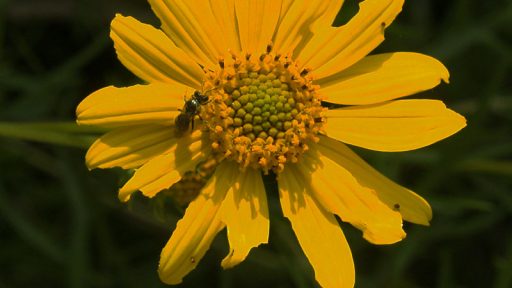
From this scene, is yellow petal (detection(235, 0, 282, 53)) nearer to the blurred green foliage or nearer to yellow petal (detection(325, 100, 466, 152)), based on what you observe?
yellow petal (detection(325, 100, 466, 152))

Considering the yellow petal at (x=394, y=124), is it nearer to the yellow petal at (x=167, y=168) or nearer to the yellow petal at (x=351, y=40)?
the yellow petal at (x=351, y=40)

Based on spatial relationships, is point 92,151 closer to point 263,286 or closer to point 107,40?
point 107,40

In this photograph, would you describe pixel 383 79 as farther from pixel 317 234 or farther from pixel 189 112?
pixel 189 112

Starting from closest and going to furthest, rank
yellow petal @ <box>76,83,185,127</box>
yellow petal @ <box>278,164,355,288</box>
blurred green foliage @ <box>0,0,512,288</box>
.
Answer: yellow petal @ <box>76,83,185,127</box> → yellow petal @ <box>278,164,355,288</box> → blurred green foliage @ <box>0,0,512,288</box>

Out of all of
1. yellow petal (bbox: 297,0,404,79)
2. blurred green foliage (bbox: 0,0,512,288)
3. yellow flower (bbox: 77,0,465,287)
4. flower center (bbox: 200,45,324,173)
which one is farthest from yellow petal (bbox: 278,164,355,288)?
blurred green foliage (bbox: 0,0,512,288)

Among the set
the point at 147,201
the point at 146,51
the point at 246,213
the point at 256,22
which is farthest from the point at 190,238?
the point at 147,201
